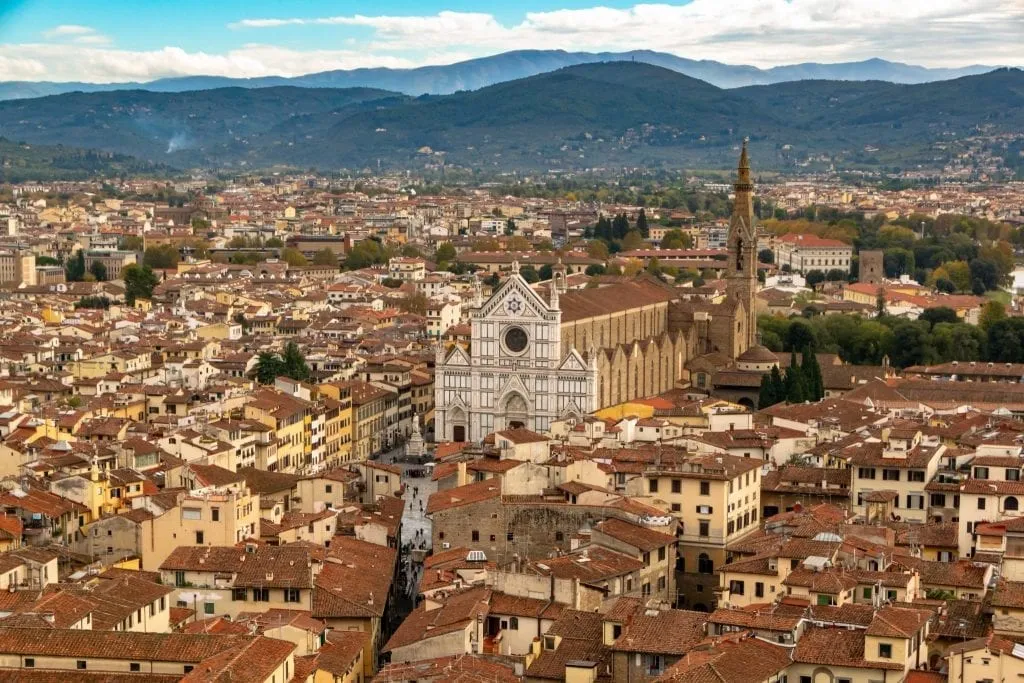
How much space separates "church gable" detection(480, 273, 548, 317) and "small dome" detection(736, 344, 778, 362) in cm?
1027

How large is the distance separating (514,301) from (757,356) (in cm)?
1111

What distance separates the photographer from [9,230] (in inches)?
5827

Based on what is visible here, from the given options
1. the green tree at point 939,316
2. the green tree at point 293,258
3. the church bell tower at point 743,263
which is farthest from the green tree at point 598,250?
the church bell tower at point 743,263

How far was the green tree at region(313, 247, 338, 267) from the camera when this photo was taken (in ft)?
393

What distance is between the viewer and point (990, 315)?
3135 inches

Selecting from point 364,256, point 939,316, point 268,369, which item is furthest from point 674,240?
point 268,369

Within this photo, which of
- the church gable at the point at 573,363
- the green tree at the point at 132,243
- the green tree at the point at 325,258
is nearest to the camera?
the church gable at the point at 573,363

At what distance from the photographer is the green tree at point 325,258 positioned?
11994 centimetres

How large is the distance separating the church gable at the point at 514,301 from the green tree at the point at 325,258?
6221cm

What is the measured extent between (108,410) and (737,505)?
72.5 ft

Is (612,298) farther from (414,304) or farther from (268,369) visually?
(414,304)

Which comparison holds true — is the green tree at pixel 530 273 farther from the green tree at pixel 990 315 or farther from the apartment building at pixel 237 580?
the apartment building at pixel 237 580

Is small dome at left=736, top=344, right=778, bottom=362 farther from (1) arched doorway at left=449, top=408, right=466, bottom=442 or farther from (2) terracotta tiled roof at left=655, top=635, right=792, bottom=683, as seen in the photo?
(2) terracotta tiled roof at left=655, top=635, right=792, bottom=683

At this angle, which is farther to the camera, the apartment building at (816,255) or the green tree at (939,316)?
the apartment building at (816,255)
